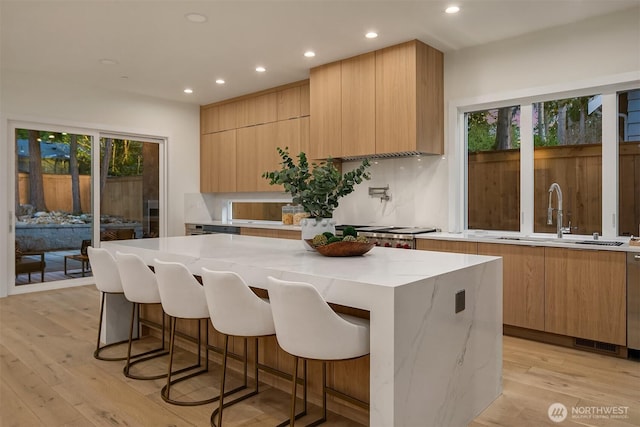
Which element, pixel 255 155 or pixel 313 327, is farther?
pixel 255 155

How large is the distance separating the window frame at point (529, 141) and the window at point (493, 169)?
0.06 metres

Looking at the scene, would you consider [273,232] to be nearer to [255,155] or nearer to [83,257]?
[255,155]

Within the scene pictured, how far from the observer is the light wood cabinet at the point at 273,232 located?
17.5 feet

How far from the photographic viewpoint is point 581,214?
154 inches

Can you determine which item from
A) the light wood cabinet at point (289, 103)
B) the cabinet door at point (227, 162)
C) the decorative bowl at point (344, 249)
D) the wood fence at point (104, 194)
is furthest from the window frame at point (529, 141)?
the wood fence at point (104, 194)

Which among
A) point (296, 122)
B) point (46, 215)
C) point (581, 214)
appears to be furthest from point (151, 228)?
point (581, 214)

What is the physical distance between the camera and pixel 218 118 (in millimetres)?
6855

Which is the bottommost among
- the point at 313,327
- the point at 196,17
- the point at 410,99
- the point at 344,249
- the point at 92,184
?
the point at 313,327

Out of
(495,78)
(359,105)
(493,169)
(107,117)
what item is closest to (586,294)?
(493,169)

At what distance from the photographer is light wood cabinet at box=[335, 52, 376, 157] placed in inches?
181

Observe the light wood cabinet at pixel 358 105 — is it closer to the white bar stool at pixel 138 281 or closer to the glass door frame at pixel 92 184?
the white bar stool at pixel 138 281

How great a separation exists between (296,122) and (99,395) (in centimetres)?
398

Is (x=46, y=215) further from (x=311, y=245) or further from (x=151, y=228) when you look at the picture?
(x=311, y=245)

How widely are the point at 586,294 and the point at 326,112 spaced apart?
3.10 meters
